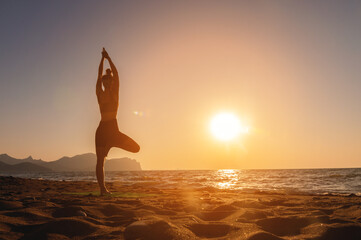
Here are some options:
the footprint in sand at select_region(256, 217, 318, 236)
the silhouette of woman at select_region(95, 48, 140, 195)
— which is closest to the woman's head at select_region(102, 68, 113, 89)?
the silhouette of woman at select_region(95, 48, 140, 195)

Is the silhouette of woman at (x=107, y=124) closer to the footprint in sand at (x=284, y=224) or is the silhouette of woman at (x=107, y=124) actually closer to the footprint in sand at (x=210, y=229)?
the footprint in sand at (x=210, y=229)

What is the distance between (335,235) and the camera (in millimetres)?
2055

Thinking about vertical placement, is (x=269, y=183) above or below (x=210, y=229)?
below

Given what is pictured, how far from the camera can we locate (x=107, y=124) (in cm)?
536

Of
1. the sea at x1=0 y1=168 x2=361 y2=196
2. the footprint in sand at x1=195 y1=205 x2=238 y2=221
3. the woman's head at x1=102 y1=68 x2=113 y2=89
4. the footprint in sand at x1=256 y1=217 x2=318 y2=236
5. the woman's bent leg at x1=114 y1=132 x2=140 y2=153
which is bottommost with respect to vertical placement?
the sea at x1=0 y1=168 x2=361 y2=196

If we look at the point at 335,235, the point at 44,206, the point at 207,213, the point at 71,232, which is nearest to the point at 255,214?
the point at 207,213

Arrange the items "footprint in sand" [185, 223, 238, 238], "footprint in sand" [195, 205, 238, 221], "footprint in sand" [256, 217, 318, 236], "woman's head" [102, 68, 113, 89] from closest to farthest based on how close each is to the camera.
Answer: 1. "footprint in sand" [185, 223, 238, 238]
2. "footprint in sand" [256, 217, 318, 236]
3. "footprint in sand" [195, 205, 238, 221]
4. "woman's head" [102, 68, 113, 89]

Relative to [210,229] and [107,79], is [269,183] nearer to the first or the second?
[107,79]

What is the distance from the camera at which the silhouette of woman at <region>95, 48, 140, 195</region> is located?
5.31 metres

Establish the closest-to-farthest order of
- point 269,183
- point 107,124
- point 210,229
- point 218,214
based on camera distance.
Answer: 1. point 210,229
2. point 218,214
3. point 107,124
4. point 269,183

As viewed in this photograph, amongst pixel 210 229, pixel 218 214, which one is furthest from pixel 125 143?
pixel 210 229

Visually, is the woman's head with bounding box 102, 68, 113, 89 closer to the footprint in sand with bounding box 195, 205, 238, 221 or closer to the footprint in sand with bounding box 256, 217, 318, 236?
the footprint in sand with bounding box 195, 205, 238, 221

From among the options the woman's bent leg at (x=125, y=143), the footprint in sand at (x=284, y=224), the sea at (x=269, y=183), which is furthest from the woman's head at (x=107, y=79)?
the sea at (x=269, y=183)

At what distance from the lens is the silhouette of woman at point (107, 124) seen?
5312 millimetres
